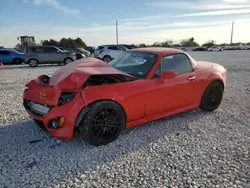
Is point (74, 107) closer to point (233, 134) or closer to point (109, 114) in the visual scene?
point (109, 114)

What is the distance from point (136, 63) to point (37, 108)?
1995mm

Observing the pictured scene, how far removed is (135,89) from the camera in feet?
12.0

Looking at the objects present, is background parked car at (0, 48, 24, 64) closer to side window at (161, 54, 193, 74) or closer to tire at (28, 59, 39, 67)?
tire at (28, 59, 39, 67)

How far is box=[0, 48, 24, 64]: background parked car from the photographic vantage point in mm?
17694

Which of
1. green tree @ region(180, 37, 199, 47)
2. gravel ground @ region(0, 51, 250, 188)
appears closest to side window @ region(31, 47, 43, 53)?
gravel ground @ region(0, 51, 250, 188)

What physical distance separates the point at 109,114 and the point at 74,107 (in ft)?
1.89

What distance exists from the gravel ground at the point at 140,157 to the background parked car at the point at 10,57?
15.3m

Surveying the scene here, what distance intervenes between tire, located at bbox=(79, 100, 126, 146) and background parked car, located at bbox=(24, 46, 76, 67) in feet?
46.2

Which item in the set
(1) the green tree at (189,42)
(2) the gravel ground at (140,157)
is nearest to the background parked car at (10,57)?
(2) the gravel ground at (140,157)

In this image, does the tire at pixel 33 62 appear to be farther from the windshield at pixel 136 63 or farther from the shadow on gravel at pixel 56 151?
the windshield at pixel 136 63

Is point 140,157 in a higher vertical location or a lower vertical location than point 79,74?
lower

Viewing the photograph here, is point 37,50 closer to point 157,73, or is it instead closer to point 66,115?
point 157,73

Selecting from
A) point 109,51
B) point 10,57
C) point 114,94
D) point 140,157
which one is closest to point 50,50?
point 10,57

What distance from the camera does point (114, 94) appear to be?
11.3 feet
